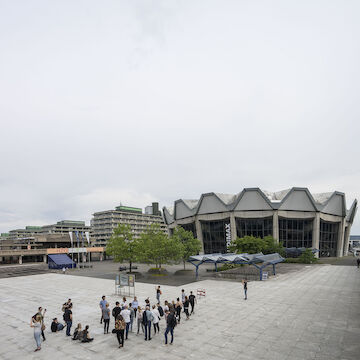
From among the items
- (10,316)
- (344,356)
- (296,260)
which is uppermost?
(344,356)

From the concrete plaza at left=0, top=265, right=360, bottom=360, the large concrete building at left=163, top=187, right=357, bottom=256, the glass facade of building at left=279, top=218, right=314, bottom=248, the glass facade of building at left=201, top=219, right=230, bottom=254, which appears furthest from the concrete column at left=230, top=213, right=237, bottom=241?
the concrete plaza at left=0, top=265, right=360, bottom=360

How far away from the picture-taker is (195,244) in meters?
53.5

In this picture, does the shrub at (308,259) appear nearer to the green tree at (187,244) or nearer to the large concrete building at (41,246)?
the green tree at (187,244)

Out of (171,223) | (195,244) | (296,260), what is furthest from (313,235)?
(171,223)

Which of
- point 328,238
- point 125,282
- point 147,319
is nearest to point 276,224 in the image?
point 328,238

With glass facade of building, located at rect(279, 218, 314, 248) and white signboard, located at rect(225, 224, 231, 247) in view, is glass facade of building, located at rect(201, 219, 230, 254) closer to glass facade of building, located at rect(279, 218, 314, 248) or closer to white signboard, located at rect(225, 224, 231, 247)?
white signboard, located at rect(225, 224, 231, 247)

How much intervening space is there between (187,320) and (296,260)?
50.4m

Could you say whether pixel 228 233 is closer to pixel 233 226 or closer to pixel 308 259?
pixel 233 226

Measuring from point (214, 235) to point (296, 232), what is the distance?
24079 millimetres

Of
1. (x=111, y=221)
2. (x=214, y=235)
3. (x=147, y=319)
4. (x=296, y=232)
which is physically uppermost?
(x=147, y=319)

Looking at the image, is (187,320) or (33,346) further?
(187,320)

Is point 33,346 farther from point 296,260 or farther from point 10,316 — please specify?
point 296,260

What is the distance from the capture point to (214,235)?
84.8m

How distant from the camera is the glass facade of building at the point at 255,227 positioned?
77.9 meters
